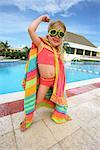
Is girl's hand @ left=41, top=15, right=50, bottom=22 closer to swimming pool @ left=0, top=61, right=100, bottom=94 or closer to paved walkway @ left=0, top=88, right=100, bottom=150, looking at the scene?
paved walkway @ left=0, top=88, right=100, bottom=150

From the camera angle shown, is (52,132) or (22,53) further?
(22,53)

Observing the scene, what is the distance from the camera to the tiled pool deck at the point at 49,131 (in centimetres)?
165

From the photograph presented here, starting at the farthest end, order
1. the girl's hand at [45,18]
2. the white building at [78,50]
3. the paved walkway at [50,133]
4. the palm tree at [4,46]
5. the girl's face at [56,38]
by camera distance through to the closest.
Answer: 1. the white building at [78,50]
2. the palm tree at [4,46]
3. the girl's face at [56,38]
4. the girl's hand at [45,18]
5. the paved walkway at [50,133]

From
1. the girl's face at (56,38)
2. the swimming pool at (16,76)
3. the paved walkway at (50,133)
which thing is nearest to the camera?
the paved walkway at (50,133)

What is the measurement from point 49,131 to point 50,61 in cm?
96

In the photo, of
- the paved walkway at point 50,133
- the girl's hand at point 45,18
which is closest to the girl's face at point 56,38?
the girl's hand at point 45,18

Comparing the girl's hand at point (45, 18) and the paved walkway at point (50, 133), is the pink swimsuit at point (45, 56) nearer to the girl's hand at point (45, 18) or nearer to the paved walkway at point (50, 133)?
the girl's hand at point (45, 18)

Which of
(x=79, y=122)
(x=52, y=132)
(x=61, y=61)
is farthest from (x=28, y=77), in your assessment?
(x=79, y=122)

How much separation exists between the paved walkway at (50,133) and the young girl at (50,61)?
140 millimetres

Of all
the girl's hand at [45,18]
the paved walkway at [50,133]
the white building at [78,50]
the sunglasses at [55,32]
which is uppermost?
the white building at [78,50]

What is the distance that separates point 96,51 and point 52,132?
43.6m

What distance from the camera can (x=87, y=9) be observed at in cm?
1573

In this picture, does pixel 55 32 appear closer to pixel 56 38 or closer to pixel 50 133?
pixel 56 38

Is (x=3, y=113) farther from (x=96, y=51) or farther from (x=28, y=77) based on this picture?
(x=96, y=51)
